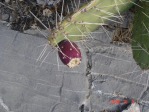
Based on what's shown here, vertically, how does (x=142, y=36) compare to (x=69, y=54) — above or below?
above

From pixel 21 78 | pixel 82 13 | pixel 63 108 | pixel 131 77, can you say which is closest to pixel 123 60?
pixel 131 77

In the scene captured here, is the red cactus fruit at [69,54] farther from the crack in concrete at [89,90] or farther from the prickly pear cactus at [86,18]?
the crack in concrete at [89,90]

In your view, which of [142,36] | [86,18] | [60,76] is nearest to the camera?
[86,18]

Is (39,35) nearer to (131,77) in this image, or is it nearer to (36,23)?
(36,23)

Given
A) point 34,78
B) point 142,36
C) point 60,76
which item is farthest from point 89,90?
point 142,36

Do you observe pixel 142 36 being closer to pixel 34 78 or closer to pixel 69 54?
pixel 69 54

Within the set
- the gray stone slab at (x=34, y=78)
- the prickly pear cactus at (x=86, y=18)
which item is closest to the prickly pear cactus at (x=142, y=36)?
the prickly pear cactus at (x=86, y=18)
